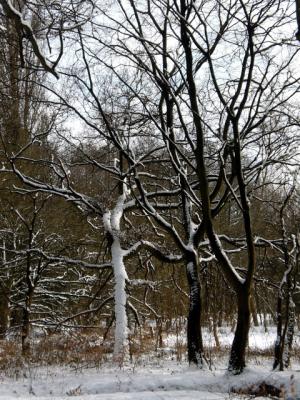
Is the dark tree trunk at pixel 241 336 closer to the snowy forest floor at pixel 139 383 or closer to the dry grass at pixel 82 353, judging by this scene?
the snowy forest floor at pixel 139 383

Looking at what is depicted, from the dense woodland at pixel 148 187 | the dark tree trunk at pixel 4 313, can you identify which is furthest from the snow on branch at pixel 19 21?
the dark tree trunk at pixel 4 313

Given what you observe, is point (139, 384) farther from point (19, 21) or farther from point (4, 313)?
point (4, 313)

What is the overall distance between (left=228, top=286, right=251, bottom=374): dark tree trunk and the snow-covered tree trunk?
2.53 m

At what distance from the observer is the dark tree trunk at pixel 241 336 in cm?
812

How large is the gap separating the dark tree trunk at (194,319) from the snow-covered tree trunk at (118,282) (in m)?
1.41

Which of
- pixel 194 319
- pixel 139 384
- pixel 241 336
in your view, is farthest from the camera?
pixel 194 319

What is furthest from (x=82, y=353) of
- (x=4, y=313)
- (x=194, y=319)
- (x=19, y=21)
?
(x=19, y=21)

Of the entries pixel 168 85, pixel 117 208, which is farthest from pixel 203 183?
pixel 117 208

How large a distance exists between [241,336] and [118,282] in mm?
3230

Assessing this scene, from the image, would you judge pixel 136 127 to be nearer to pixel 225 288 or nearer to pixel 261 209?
pixel 225 288

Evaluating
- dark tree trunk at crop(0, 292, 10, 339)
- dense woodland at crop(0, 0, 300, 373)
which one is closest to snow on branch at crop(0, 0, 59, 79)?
dense woodland at crop(0, 0, 300, 373)

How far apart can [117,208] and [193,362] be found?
414 cm

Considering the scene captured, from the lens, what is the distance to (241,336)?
828 cm

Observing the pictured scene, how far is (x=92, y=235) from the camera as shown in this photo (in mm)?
16484
